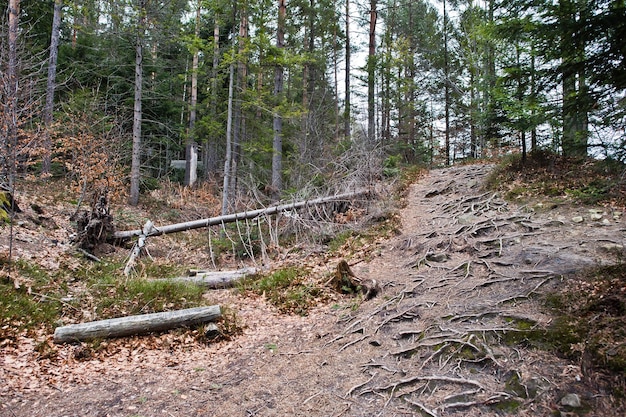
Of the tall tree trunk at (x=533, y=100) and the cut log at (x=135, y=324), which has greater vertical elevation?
the tall tree trunk at (x=533, y=100)

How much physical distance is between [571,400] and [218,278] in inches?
263

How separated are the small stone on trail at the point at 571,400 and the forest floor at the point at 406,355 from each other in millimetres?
11

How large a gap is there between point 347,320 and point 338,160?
7.46 meters

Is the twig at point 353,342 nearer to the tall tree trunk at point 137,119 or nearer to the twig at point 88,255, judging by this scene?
the twig at point 88,255

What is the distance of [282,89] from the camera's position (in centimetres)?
1333

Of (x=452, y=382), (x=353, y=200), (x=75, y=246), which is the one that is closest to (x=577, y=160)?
(x=353, y=200)

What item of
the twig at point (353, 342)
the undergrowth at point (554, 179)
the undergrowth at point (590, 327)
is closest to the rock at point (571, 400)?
the undergrowth at point (590, 327)

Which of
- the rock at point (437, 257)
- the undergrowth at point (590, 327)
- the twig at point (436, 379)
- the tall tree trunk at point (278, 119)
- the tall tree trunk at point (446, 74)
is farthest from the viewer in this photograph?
the tall tree trunk at point (446, 74)

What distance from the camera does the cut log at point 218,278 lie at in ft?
25.8

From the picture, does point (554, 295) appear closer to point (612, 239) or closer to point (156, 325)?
point (612, 239)

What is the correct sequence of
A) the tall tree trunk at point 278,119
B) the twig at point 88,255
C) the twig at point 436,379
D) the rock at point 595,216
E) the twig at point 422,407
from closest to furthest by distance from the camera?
the twig at point 422,407 → the twig at point 436,379 → the rock at point 595,216 → the twig at point 88,255 → the tall tree trunk at point 278,119

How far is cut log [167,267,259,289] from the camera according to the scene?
310 inches

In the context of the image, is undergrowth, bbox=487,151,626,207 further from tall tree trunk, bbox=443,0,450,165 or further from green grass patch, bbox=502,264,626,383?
tall tree trunk, bbox=443,0,450,165

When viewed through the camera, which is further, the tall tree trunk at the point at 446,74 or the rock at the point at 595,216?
the tall tree trunk at the point at 446,74
